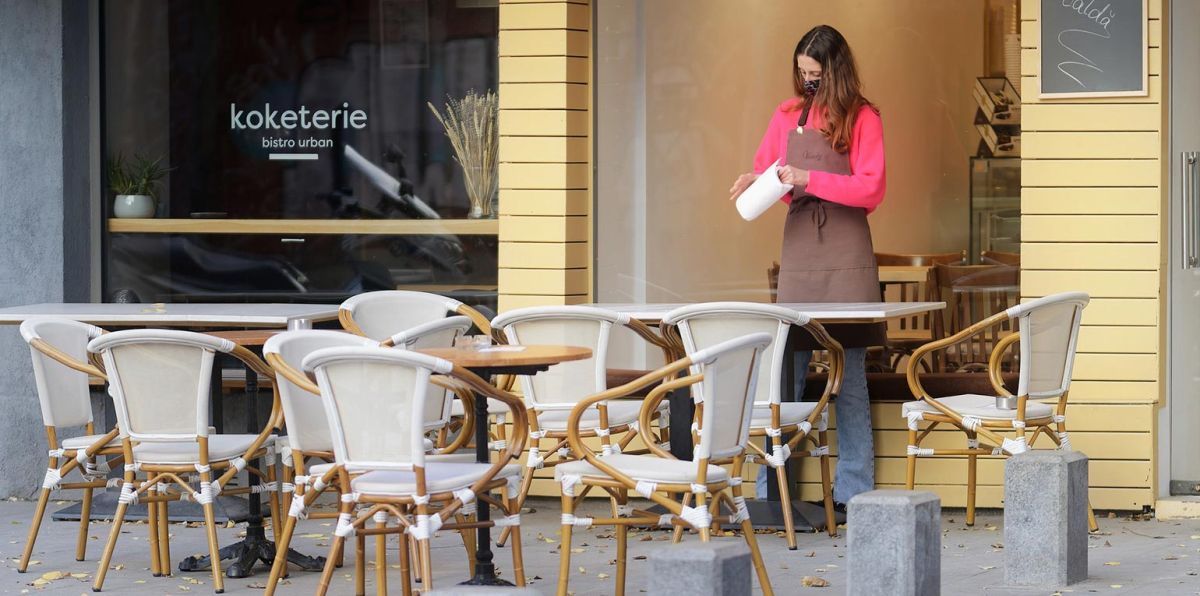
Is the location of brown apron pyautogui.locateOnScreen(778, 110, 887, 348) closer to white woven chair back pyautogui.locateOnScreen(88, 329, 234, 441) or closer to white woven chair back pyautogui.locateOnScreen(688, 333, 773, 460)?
white woven chair back pyautogui.locateOnScreen(688, 333, 773, 460)

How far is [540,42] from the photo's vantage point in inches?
324

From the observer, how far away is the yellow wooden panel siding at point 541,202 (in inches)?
324

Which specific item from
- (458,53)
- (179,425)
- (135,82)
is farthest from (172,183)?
(179,425)

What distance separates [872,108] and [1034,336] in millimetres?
1241

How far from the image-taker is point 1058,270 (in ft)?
25.1

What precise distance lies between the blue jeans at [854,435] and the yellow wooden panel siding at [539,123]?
1774 mm

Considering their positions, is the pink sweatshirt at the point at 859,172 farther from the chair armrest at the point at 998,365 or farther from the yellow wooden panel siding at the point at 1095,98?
the chair armrest at the point at 998,365

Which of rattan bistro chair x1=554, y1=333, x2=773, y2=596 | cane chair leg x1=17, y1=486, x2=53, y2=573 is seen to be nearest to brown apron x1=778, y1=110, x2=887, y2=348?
rattan bistro chair x1=554, y1=333, x2=773, y2=596

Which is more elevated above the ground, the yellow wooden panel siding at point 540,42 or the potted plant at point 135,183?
the yellow wooden panel siding at point 540,42

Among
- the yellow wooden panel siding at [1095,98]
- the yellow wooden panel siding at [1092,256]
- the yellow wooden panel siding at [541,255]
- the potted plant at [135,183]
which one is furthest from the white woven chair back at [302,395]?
the potted plant at [135,183]

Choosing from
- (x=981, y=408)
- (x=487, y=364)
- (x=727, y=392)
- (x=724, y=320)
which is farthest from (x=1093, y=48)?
(x=487, y=364)

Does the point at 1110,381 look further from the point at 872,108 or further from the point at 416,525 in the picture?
the point at 416,525

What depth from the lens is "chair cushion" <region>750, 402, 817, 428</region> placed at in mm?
6660

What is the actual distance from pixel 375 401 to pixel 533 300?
327cm
